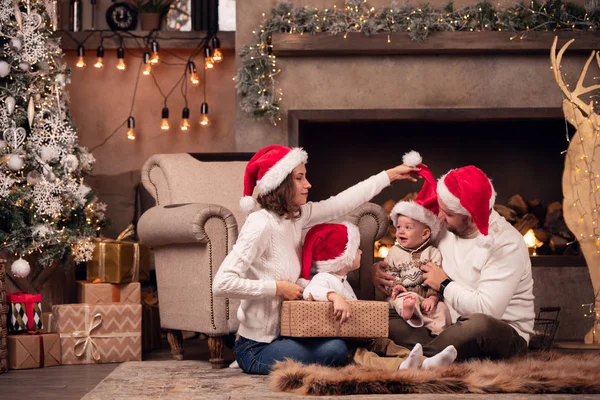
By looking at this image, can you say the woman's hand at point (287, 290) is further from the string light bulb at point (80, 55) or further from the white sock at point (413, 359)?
the string light bulb at point (80, 55)

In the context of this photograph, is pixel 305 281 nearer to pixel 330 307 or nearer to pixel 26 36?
pixel 330 307

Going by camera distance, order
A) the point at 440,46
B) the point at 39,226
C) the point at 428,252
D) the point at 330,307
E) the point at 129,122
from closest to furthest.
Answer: the point at 330,307, the point at 428,252, the point at 39,226, the point at 440,46, the point at 129,122

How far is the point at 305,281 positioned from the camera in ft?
10.7

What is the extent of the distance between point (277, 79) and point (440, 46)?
3.32ft

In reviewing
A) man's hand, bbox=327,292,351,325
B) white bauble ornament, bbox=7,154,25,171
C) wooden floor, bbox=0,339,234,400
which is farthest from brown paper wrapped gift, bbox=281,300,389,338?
white bauble ornament, bbox=7,154,25,171

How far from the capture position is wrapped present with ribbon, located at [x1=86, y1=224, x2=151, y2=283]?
14.1 ft

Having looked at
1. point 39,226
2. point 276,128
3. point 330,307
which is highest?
point 276,128

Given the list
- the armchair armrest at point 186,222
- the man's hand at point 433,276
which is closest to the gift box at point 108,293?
the armchair armrest at point 186,222

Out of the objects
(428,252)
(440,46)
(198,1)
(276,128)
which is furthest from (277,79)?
(428,252)

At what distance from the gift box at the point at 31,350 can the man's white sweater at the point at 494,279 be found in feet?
6.40

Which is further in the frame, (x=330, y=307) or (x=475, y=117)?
(x=475, y=117)

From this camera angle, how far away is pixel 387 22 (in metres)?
5.07

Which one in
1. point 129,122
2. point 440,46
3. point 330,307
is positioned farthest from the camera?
point 129,122

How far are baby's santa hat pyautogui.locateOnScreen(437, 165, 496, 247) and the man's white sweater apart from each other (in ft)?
0.21
